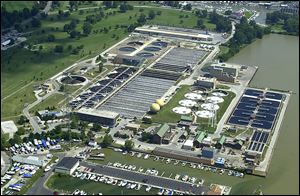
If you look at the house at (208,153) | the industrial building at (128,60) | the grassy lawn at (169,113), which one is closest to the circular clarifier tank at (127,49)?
the industrial building at (128,60)

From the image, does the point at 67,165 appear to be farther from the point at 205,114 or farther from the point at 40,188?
the point at 205,114

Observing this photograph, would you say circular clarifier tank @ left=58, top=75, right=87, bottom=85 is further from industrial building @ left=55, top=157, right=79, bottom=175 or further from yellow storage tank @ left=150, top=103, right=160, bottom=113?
industrial building @ left=55, top=157, right=79, bottom=175

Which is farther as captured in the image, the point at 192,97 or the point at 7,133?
the point at 192,97

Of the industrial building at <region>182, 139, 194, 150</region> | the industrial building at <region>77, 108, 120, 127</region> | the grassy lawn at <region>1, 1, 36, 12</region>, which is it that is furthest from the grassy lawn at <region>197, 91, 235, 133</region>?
the grassy lawn at <region>1, 1, 36, 12</region>

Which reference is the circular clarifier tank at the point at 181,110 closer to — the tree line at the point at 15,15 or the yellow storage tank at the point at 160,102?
the yellow storage tank at the point at 160,102

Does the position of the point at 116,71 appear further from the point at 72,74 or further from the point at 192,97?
the point at 192,97

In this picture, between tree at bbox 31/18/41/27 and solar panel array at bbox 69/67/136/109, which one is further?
tree at bbox 31/18/41/27

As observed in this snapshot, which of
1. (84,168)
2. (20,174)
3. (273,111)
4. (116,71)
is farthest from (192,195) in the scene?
(116,71)
